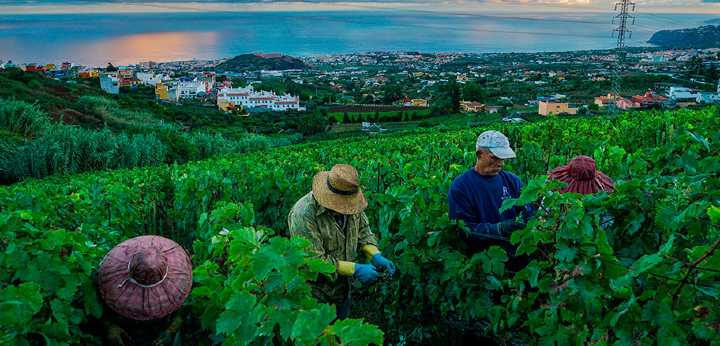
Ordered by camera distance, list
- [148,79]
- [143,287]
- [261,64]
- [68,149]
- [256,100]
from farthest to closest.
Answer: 1. [261,64]
2. [148,79]
3. [256,100]
4. [68,149]
5. [143,287]

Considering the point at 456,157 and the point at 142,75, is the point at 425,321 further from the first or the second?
the point at 142,75

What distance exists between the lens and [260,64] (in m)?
169

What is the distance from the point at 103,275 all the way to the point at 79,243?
1.31 ft

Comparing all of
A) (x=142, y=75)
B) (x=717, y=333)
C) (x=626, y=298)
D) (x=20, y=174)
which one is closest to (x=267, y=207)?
(x=626, y=298)

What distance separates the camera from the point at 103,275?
10.3ft

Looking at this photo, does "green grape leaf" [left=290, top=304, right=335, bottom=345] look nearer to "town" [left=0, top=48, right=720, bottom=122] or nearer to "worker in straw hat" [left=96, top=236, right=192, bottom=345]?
"worker in straw hat" [left=96, top=236, right=192, bottom=345]

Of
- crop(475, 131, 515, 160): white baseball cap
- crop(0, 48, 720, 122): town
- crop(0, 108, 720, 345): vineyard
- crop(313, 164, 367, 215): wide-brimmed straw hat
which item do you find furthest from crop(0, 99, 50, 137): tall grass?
crop(0, 48, 720, 122): town

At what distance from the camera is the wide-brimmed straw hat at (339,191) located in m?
3.54

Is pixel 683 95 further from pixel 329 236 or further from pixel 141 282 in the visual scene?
pixel 141 282

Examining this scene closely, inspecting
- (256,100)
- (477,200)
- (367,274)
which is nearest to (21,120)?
(367,274)

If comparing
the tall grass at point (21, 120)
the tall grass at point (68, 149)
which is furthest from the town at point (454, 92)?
the tall grass at point (21, 120)

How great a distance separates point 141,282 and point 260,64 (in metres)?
172

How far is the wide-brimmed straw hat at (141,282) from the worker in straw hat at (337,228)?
82 cm

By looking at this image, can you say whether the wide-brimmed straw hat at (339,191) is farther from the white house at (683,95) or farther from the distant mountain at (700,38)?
the distant mountain at (700,38)
